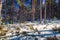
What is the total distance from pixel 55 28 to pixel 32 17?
1.50 ft

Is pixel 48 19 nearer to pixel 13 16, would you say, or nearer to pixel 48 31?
pixel 48 31

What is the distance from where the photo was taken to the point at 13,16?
229 centimetres

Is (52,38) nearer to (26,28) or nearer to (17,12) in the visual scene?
(26,28)

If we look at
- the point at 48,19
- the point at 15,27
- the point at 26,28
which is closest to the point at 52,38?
the point at 48,19

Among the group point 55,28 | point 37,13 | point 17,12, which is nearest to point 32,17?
point 37,13

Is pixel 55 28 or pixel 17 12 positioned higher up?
pixel 17 12

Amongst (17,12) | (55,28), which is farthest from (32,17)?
(55,28)

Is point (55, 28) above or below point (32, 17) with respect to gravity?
below

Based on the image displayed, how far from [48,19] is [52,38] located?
0.34 metres

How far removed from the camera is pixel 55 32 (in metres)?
2.36

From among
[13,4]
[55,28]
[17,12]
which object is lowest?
[55,28]

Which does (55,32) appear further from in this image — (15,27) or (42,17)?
(15,27)

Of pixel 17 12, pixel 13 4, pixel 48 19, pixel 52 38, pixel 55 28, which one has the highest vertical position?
pixel 13 4

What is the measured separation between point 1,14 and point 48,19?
2.69 feet
